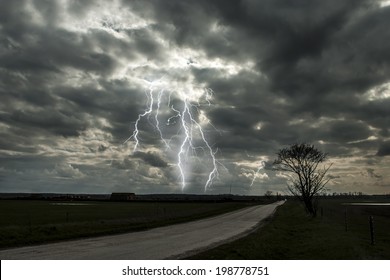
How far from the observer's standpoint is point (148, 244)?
2067cm

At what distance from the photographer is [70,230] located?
2902 centimetres

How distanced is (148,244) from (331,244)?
29.1 ft

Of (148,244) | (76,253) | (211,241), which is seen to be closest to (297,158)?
(211,241)

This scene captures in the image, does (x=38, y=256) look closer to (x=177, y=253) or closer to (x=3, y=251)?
(x=3, y=251)

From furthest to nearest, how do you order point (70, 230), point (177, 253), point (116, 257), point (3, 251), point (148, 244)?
point (70, 230), point (148, 244), point (3, 251), point (177, 253), point (116, 257)

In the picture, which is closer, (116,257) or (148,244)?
(116,257)

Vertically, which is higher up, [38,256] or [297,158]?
Result: [297,158]
